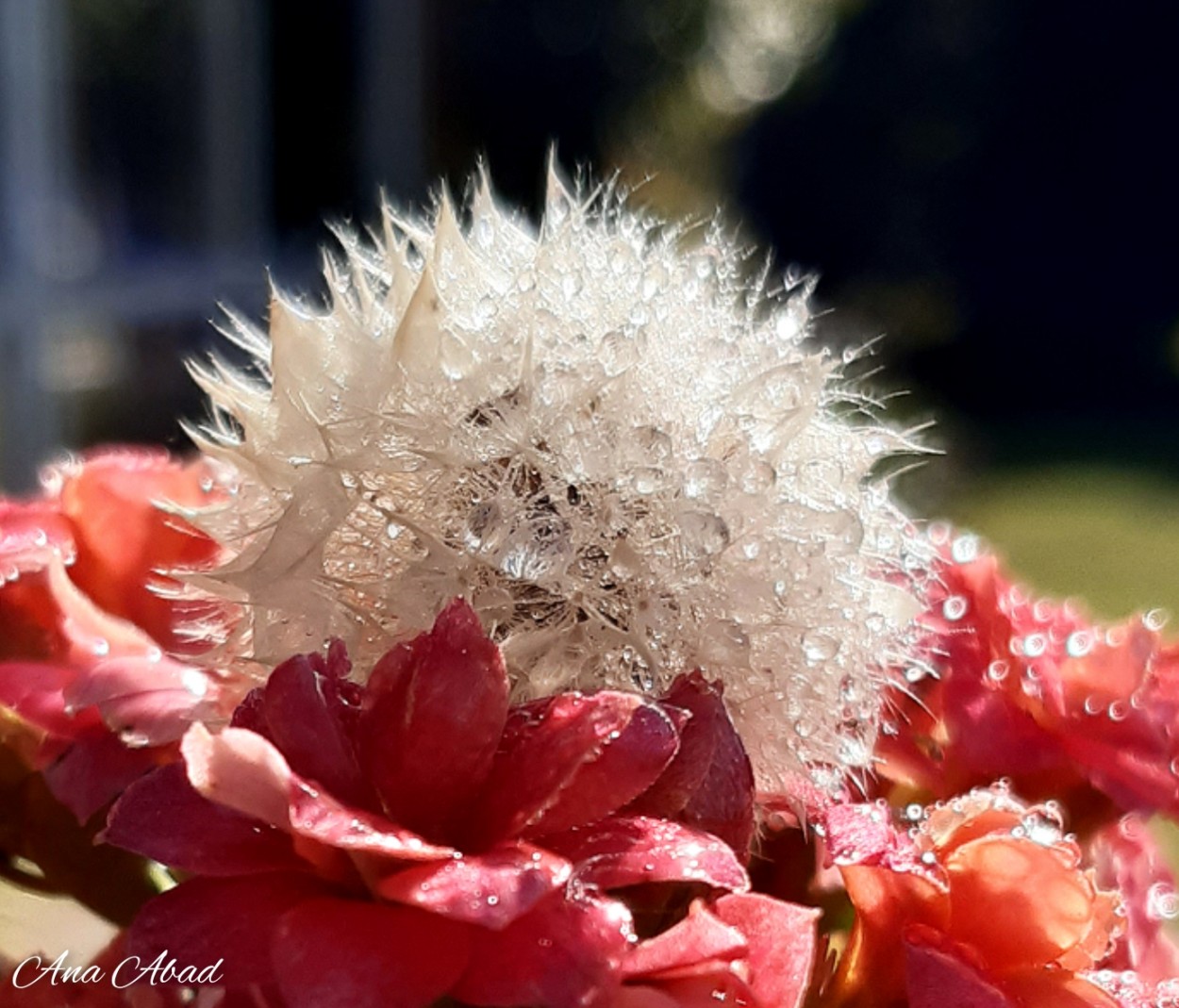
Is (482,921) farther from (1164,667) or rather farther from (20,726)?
(1164,667)

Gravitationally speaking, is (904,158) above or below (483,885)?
above

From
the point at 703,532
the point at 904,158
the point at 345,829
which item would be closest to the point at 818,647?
the point at 703,532

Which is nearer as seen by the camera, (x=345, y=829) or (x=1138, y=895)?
(x=345, y=829)

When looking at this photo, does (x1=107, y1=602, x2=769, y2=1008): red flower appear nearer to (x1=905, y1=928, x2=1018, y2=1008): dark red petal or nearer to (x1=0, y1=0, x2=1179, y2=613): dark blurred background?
(x1=905, y1=928, x2=1018, y2=1008): dark red petal

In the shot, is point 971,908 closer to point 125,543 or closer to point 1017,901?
point 1017,901

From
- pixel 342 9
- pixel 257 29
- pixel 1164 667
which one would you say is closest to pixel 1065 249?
pixel 342 9

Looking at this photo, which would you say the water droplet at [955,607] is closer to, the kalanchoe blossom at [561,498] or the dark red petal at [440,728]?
the kalanchoe blossom at [561,498]

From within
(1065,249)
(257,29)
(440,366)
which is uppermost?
(1065,249)

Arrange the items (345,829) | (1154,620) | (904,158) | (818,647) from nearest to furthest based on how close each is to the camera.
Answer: (345,829) < (818,647) < (1154,620) < (904,158)

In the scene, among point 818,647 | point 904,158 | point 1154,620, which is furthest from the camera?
point 904,158
